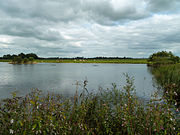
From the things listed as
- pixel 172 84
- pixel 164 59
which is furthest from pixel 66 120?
pixel 164 59

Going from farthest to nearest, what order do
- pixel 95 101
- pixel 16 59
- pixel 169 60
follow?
pixel 16 59
pixel 169 60
pixel 95 101

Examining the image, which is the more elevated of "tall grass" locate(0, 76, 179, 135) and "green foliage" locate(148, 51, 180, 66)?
"green foliage" locate(148, 51, 180, 66)

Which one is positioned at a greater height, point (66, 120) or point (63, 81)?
point (66, 120)

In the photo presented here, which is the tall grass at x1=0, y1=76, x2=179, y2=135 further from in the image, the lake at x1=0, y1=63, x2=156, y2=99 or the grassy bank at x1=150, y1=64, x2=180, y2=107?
the lake at x1=0, y1=63, x2=156, y2=99

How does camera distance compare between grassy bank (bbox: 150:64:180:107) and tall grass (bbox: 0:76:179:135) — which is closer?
tall grass (bbox: 0:76:179:135)

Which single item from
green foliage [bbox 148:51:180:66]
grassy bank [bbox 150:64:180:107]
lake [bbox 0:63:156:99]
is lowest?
lake [bbox 0:63:156:99]

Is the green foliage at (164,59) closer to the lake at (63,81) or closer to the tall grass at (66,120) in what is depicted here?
the lake at (63,81)

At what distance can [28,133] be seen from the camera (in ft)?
9.49

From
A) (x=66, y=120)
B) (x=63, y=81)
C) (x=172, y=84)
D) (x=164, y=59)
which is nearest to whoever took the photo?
(x=172, y=84)

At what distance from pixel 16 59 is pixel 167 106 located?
388 feet

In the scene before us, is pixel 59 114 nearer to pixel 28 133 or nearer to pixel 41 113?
pixel 41 113

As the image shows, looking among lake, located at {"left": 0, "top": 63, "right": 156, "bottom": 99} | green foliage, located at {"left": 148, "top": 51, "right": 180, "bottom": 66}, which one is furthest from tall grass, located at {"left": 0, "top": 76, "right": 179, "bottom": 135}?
green foliage, located at {"left": 148, "top": 51, "right": 180, "bottom": 66}

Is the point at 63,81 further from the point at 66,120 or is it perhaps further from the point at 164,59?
the point at 164,59

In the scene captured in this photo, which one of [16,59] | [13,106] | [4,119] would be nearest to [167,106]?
[13,106]
